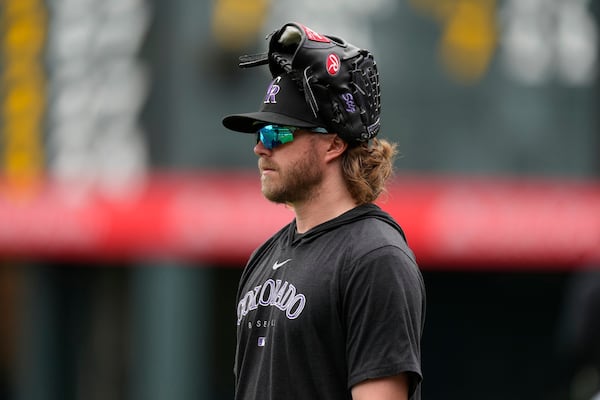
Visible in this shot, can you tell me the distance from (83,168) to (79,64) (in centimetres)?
88

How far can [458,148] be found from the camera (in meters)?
11.5

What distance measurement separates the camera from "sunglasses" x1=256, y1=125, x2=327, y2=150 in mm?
3410

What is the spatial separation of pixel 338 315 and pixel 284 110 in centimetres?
57

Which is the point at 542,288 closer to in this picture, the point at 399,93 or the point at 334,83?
the point at 399,93

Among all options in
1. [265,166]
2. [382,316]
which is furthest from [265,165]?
[382,316]

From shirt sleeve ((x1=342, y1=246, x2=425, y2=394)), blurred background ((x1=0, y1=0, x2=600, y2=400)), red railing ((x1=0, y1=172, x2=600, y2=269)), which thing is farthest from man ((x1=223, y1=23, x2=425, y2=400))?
red railing ((x1=0, y1=172, x2=600, y2=269))

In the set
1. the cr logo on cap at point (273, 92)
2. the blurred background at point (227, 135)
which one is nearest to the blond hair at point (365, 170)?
the cr logo on cap at point (273, 92)

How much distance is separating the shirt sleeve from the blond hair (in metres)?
0.27

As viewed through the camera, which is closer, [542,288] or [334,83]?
[334,83]

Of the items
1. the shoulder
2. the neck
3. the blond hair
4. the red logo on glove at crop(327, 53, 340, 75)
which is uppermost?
the red logo on glove at crop(327, 53, 340, 75)

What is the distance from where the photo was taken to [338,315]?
321cm

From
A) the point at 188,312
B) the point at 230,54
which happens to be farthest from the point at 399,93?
the point at 188,312

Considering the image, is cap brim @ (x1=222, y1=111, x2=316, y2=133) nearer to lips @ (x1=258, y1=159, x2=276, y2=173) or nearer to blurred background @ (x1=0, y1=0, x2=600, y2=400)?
lips @ (x1=258, y1=159, x2=276, y2=173)

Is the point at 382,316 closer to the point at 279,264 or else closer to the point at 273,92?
the point at 279,264
